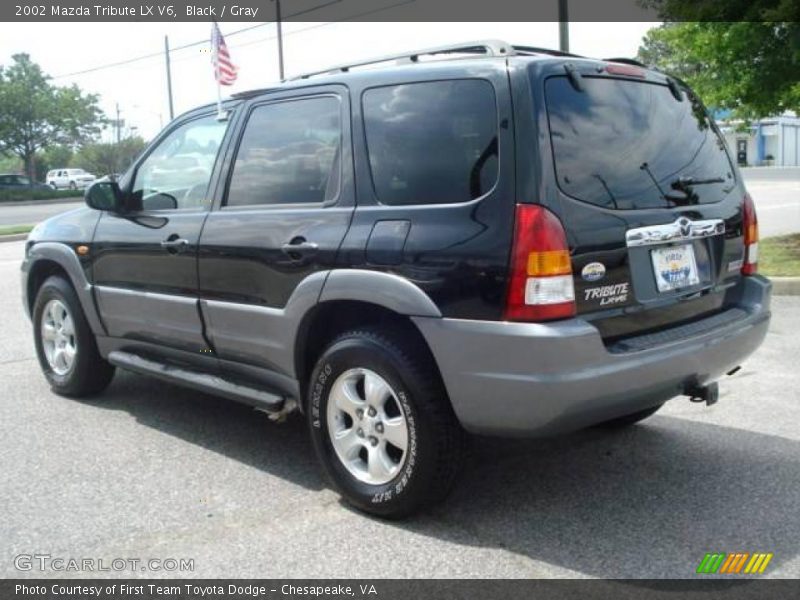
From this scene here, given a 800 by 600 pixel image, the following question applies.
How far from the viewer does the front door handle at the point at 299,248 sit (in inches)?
151

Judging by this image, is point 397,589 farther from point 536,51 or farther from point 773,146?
point 773,146

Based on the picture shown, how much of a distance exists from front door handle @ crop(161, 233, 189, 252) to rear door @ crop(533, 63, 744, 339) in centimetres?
218

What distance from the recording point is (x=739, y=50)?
10.7m

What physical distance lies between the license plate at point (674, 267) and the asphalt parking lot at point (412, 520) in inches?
38.5

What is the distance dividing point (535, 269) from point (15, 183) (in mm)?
49750

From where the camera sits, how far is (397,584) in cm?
311

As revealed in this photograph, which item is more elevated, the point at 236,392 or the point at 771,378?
the point at 236,392

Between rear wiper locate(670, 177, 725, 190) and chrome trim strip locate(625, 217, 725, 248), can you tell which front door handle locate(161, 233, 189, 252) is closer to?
chrome trim strip locate(625, 217, 725, 248)

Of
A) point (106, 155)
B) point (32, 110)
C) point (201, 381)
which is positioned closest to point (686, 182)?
point (201, 381)

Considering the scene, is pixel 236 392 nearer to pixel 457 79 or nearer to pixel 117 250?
pixel 117 250

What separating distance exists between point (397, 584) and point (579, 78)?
214cm

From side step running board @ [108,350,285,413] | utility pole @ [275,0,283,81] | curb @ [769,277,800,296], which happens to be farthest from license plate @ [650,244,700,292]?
utility pole @ [275,0,283,81]

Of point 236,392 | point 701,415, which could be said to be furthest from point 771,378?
point 236,392

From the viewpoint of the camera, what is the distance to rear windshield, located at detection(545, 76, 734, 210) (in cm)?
338
